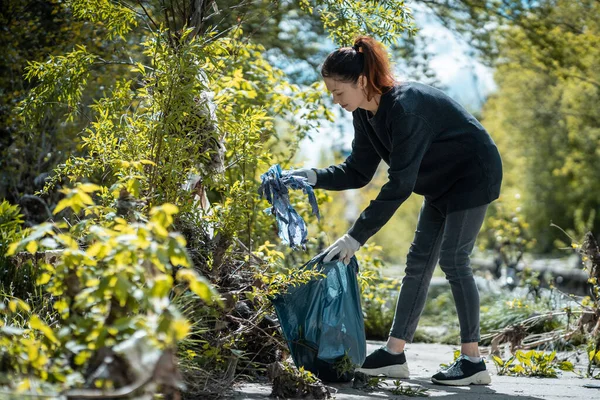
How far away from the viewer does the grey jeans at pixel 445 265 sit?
3.31 metres

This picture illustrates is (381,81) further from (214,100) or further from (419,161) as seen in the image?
(214,100)

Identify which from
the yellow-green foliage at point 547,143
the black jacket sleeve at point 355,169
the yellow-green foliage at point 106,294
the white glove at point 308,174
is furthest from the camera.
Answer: the yellow-green foliage at point 547,143

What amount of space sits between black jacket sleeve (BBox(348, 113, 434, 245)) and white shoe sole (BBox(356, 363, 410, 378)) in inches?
27.7

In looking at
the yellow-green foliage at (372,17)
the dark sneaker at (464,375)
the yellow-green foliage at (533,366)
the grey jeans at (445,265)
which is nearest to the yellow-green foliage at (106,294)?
the grey jeans at (445,265)

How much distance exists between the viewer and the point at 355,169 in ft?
11.7

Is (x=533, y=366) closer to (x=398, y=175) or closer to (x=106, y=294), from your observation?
(x=398, y=175)

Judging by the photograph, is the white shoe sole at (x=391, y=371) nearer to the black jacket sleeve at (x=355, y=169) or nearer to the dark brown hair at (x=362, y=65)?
the black jacket sleeve at (x=355, y=169)

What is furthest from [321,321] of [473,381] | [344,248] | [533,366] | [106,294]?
[106,294]

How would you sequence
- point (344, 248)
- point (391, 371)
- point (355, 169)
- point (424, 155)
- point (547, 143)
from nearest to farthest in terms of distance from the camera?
point (344, 248) → point (424, 155) → point (391, 371) → point (355, 169) → point (547, 143)

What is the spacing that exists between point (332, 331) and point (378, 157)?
0.97 meters

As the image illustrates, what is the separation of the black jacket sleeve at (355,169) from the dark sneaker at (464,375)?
0.98 metres

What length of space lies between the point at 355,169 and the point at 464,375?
1.12 meters

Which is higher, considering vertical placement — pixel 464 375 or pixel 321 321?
pixel 321 321

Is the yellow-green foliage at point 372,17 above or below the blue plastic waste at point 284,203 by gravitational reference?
above
